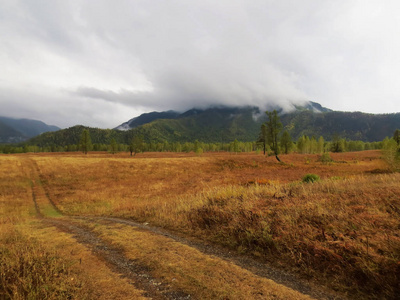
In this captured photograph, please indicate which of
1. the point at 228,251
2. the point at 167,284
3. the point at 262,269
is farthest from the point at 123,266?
the point at 262,269

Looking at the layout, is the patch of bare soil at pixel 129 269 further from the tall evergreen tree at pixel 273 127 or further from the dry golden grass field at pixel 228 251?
the tall evergreen tree at pixel 273 127

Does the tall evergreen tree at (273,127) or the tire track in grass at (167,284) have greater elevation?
the tall evergreen tree at (273,127)

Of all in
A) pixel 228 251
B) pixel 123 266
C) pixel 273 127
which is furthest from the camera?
pixel 273 127

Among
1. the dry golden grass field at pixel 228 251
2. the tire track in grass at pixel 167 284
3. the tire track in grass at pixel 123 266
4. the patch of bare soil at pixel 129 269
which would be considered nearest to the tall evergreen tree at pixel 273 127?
the dry golden grass field at pixel 228 251

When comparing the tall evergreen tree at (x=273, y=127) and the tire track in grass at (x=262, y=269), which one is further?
the tall evergreen tree at (x=273, y=127)

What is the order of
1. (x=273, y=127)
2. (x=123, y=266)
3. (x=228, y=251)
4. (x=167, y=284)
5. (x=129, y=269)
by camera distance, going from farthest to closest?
1. (x=273, y=127)
2. (x=228, y=251)
3. (x=123, y=266)
4. (x=129, y=269)
5. (x=167, y=284)

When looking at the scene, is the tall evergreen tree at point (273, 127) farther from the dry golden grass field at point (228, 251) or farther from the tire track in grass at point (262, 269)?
the tire track in grass at point (262, 269)

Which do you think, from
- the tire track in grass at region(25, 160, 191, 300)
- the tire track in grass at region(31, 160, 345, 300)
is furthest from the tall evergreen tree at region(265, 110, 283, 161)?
the tire track in grass at region(25, 160, 191, 300)

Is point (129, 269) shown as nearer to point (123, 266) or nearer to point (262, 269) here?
point (123, 266)

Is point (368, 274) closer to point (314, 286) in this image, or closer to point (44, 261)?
point (314, 286)

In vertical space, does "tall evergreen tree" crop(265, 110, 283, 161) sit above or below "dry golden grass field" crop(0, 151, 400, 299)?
above

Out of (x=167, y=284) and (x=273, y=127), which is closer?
(x=167, y=284)

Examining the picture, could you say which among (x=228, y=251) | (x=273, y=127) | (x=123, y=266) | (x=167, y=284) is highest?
(x=273, y=127)

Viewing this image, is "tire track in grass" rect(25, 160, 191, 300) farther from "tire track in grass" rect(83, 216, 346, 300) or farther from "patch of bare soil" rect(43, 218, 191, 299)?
"tire track in grass" rect(83, 216, 346, 300)
